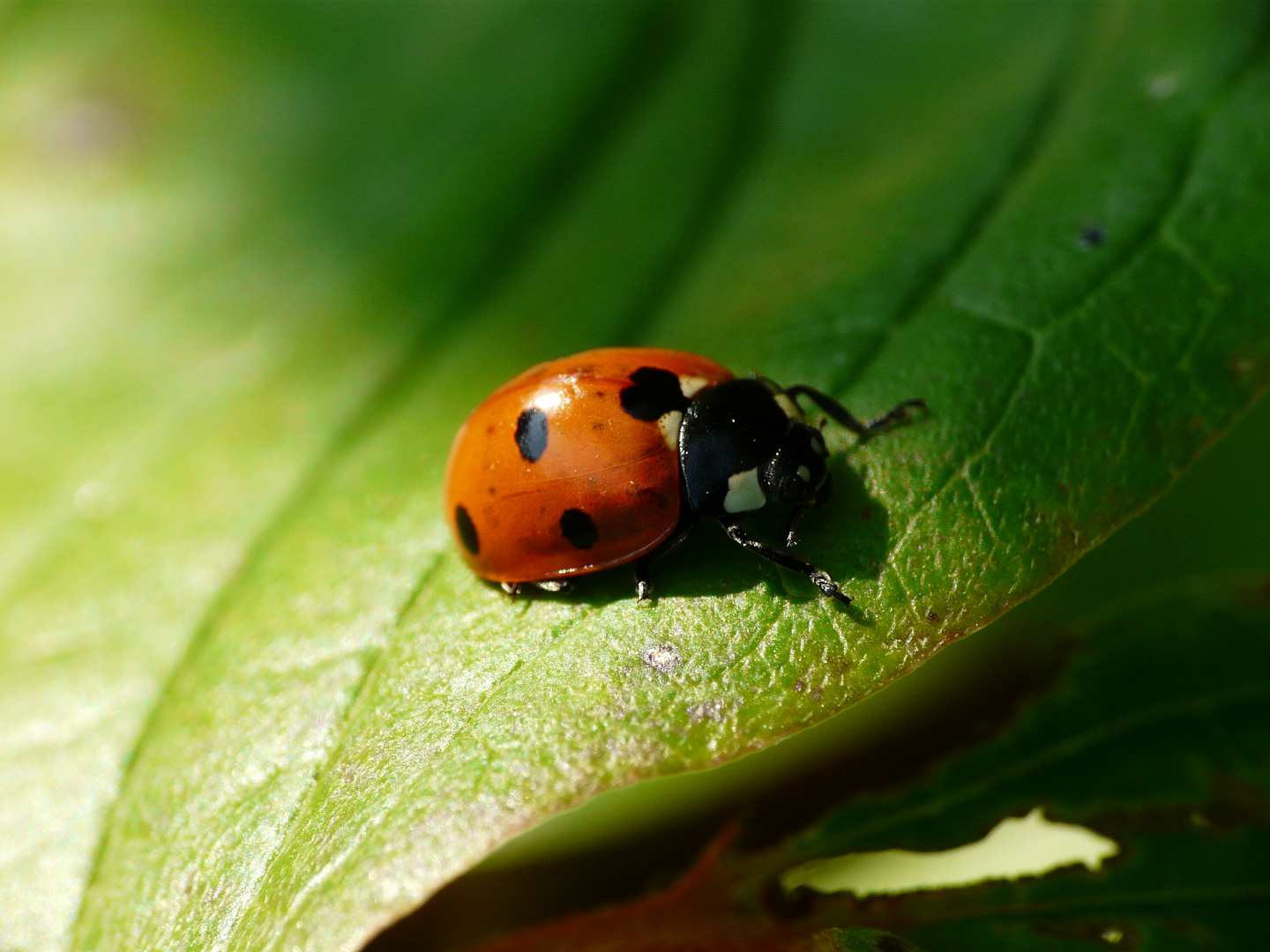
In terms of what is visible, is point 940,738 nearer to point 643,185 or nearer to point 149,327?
point 643,185

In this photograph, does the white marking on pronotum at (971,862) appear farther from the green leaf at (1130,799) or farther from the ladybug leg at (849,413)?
the ladybug leg at (849,413)

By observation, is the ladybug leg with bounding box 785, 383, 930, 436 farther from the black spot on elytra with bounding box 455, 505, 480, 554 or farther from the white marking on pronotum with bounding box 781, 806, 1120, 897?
the white marking on pronotum with bounding box 781, 806, 1120, 897

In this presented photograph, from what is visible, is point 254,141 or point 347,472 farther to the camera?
point 254,141

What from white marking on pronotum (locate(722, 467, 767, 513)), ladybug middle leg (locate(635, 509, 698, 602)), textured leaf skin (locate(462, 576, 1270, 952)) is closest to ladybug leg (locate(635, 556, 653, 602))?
ladybug middle leg (locate(635, 509, 698, 602))

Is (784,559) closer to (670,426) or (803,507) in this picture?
(803,507)

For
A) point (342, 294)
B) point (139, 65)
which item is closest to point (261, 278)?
point (342, 294)

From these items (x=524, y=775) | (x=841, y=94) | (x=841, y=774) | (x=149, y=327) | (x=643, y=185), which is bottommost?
(x=841, y=774)

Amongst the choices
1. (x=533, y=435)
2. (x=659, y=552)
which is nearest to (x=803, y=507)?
(x=659, y=552)
